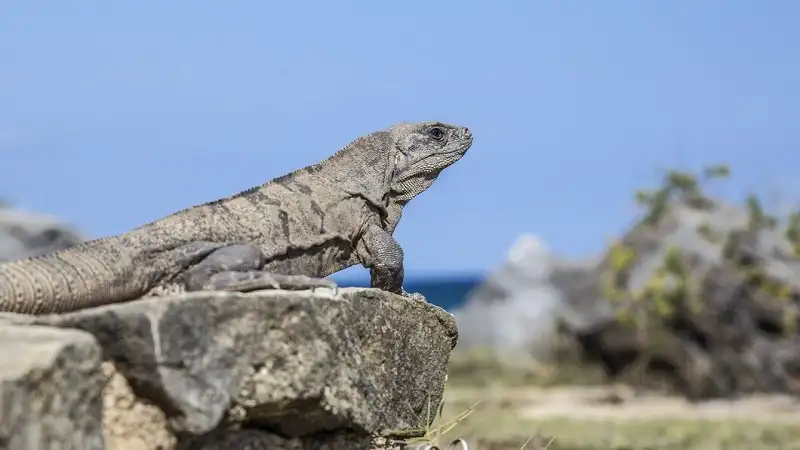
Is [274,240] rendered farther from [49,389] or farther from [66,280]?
[49,389]

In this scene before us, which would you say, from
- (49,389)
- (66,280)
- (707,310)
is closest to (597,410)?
(707,310)

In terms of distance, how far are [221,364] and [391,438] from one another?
1.31 m

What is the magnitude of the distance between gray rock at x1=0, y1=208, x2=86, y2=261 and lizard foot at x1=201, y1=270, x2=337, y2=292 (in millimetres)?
8864

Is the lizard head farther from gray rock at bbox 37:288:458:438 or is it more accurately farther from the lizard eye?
gray rock at bbox 37:288:458:438

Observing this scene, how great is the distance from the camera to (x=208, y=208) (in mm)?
5203

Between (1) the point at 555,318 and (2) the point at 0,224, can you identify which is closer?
(2) the point at 0,224

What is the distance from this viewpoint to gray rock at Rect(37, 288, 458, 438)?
153 inches

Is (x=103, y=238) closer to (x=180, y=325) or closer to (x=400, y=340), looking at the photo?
(x=180, y=325)

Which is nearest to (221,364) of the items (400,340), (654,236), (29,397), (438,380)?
(29,397)

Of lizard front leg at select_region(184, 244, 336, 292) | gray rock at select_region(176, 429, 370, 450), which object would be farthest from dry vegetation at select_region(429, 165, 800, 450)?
lizard front leg at select_region(184, 244, 336, 292)

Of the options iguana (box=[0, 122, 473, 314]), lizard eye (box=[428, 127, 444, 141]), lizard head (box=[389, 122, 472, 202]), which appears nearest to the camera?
iguana (box=[0, 122, 473, 314])

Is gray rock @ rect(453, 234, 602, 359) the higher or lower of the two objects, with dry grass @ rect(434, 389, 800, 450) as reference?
higher

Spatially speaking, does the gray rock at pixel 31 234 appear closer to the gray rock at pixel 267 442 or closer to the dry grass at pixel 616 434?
the dry grass at pixel 616 434

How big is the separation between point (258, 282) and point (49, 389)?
4.31 ft
